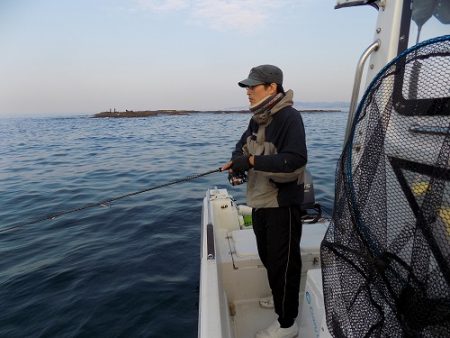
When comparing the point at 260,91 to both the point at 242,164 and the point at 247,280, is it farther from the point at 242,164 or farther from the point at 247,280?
the point at 247,280

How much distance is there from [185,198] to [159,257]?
138 inches

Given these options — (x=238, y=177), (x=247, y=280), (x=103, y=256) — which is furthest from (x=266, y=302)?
(x=103, y=256)

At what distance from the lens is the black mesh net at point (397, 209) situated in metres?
1.15

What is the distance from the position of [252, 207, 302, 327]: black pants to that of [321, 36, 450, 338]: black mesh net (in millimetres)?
1031

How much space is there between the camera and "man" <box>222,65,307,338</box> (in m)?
2.55

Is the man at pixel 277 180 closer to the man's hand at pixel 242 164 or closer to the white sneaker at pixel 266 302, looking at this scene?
the man's hand at pixel 242 164

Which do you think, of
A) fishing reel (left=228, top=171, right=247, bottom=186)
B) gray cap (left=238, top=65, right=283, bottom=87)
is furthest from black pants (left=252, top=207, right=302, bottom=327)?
gray cap (left=238, top=65, right=283, bottom=87)

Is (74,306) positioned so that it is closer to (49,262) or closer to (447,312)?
(49,262)

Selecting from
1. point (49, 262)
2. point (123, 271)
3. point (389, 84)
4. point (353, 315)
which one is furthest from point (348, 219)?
point (49, 262)

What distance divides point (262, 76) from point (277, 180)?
0.83 m

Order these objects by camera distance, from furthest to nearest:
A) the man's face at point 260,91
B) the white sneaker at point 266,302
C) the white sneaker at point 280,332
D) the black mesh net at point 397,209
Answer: the white sneaker at point 266,302 < the white sneaker at point 280,332 < the man's face at point 260,91 < the black mesh net at point 397,209

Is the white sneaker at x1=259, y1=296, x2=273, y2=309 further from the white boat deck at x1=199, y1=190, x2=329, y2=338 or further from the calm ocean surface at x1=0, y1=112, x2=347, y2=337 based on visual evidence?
the calm ocean surface at x1=0, y1=112, x2=347, y2=337

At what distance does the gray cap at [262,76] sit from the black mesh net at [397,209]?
123cm

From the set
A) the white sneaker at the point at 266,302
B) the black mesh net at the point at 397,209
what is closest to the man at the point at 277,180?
the white sneaker at the point at 266,302
